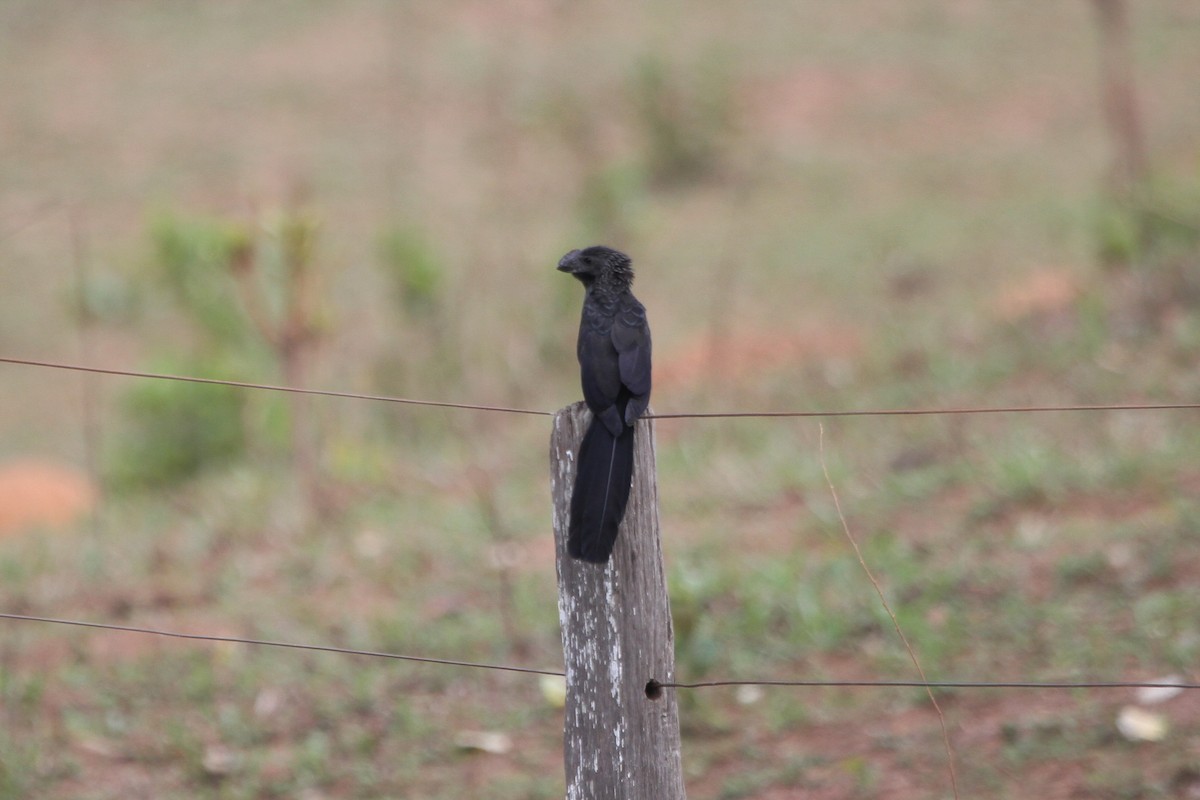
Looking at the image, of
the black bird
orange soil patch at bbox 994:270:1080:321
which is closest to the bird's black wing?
the black bird

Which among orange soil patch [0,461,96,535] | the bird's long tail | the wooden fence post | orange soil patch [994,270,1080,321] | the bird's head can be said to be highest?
orange soil patch [994,270,1080,321]

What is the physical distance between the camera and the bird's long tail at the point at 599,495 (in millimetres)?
2398

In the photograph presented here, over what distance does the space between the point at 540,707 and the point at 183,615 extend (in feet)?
5.81

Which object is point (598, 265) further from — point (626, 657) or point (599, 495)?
point (626, 657)

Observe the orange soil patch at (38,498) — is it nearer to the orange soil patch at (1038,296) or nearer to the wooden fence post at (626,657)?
the orange soil patch at (1038,296)

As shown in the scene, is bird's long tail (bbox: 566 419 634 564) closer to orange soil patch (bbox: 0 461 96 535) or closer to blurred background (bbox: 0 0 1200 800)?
blurred background (bbox: 0 0 1200 800)

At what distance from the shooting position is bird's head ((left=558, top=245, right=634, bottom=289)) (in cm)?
336

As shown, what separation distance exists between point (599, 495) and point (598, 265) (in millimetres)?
1101

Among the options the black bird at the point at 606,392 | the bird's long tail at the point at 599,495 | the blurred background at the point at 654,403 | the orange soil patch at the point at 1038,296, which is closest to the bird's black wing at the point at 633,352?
the black bird at the point at 606,392

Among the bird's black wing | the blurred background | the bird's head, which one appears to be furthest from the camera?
the blurred background

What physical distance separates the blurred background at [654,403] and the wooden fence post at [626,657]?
1.53 meters

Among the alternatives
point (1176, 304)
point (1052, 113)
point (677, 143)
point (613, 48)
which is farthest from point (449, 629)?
point (613, 48)

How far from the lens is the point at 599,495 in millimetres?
2404

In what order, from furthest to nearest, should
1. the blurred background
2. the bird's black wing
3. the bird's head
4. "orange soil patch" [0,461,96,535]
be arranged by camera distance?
"orange soil patch" [0,461,96,535] < the blurred background < the bird's head < the bird's black wing
